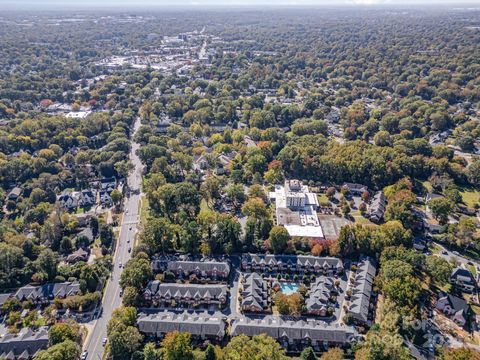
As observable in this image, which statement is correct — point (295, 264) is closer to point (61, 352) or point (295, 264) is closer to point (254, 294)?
point (254, 294)

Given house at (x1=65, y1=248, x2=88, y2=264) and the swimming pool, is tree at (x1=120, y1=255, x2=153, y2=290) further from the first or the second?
the swimming pool

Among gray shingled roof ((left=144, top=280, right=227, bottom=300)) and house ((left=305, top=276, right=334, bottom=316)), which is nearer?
house ((left=305, top=276, right=334, bottom=316))

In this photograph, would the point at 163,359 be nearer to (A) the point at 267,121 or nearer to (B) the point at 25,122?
(A) the point at 267,121

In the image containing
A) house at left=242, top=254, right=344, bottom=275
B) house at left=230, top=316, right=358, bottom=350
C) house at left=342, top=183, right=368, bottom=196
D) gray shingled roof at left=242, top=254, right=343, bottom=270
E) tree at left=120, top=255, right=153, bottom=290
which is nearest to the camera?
house at left=230, top=316, right=358, bottom=350

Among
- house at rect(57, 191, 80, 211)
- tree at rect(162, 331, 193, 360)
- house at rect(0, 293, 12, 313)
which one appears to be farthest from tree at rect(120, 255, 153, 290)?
house at rect(57, 191, 80, 211)

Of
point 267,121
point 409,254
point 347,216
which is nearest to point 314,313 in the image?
point 409,254

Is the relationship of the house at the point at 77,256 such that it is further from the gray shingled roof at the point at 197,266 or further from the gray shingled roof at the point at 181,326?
the gray shingled roof at the point at 181,326

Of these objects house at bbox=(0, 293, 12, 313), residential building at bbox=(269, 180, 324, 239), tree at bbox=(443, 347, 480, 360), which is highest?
tree at bbox=(443, 347, 480, 360)

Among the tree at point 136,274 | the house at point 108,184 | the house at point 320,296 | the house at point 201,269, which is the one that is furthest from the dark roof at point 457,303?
the house at point 108,184
